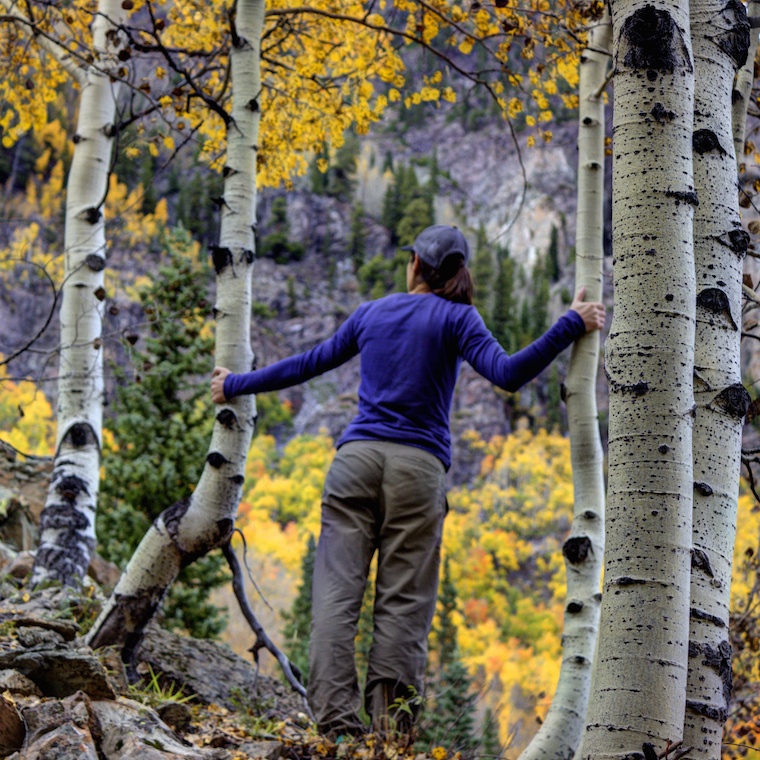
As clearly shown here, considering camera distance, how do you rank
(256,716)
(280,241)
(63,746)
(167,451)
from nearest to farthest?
(63,746) < (256,716) < (167,451) < (280,241)

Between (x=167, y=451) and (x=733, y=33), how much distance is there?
10.3 meters

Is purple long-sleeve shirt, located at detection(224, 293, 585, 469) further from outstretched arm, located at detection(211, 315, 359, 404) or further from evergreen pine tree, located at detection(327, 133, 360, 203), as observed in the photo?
evergreen pine tree, located at detection(327, 133, 360, 203)

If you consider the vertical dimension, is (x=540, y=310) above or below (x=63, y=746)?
above

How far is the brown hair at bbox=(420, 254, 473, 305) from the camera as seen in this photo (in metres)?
3.07

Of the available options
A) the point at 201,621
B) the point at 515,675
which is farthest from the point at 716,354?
the point at 515,675

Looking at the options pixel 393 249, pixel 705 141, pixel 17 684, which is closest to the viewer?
pixel 705 141

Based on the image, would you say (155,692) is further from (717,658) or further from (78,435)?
(717,658)

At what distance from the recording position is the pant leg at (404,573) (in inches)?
109

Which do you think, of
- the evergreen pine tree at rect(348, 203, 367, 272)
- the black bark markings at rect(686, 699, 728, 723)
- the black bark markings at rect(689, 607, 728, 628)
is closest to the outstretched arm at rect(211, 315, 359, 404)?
the black bark markings at rect(689, 607, 728, 628)

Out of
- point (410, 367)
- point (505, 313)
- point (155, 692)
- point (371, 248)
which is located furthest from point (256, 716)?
point (371, 248)

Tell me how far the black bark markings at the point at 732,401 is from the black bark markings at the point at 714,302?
173mm

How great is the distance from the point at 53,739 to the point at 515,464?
70.6 m

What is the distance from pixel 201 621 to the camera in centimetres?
1098

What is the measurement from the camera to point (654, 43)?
1794mm
